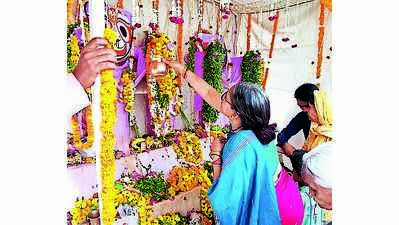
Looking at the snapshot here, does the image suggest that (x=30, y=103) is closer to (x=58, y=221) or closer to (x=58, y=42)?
(x=58, y=42)

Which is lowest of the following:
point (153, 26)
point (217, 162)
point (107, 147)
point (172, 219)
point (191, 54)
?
point (172, 219)

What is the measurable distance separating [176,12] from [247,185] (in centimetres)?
77

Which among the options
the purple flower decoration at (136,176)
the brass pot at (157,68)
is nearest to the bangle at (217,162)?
the purple flower decoration at (136,176)

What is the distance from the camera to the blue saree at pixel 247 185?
2096mm

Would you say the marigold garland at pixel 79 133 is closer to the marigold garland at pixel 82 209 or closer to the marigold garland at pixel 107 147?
the marigold garland at pixel 107 147

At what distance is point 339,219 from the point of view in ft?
6.23

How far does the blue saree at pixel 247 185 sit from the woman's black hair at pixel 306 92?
212 millimetres

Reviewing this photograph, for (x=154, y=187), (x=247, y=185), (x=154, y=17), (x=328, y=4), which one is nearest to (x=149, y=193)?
(x=154, y=187)

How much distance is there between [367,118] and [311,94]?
0.80 feet

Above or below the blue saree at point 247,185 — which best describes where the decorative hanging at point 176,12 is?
above

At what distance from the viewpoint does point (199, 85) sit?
7.62 ft

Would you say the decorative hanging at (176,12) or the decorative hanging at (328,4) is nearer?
the decorative hanging at (328,4)

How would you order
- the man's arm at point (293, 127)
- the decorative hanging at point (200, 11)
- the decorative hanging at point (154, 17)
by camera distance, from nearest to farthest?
1. the man's arm at point (293, 127)
2. the decorative hanging at point (154, 17)
3. the decorative hanging at point (200, 11)

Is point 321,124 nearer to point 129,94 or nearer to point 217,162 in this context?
point 217,162
